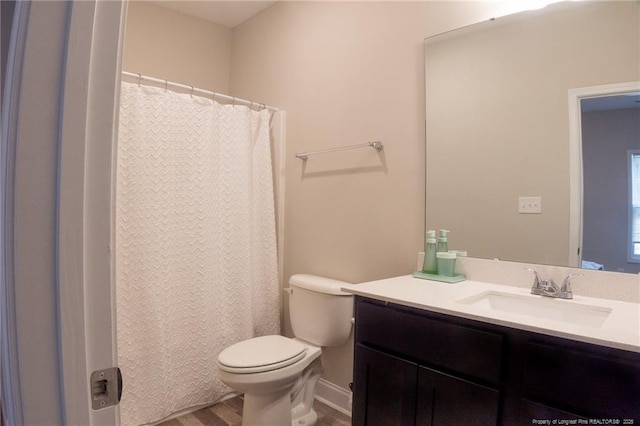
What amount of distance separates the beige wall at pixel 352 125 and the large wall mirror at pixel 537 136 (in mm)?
116

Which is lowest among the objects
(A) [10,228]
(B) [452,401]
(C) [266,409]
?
(C) [266,409]

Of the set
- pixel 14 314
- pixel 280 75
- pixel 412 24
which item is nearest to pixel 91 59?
pixel 14 314

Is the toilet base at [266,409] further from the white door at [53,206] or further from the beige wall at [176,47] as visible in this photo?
the beige wall at [176,47]

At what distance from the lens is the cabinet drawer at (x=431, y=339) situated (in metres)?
1.09

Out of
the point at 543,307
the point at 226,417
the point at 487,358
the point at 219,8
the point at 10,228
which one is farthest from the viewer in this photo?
the point at 219,8

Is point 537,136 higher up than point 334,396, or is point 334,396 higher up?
point 537,136

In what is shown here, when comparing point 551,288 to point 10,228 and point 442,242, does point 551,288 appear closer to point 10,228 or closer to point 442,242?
point 442,242

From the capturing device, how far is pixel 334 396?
2166 millimetres

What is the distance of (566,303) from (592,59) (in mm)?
905

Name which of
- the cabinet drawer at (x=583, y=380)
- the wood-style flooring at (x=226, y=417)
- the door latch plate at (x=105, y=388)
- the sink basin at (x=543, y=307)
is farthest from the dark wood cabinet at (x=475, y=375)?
the door latch plate at (x=105, y=388)

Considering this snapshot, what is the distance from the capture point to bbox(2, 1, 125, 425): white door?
17.9 inches

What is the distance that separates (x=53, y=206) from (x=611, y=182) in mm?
1643

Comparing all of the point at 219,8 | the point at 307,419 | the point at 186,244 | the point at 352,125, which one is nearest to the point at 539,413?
the point at 307,419

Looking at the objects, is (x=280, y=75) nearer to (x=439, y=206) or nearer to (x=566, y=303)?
(x=439, y=206)
